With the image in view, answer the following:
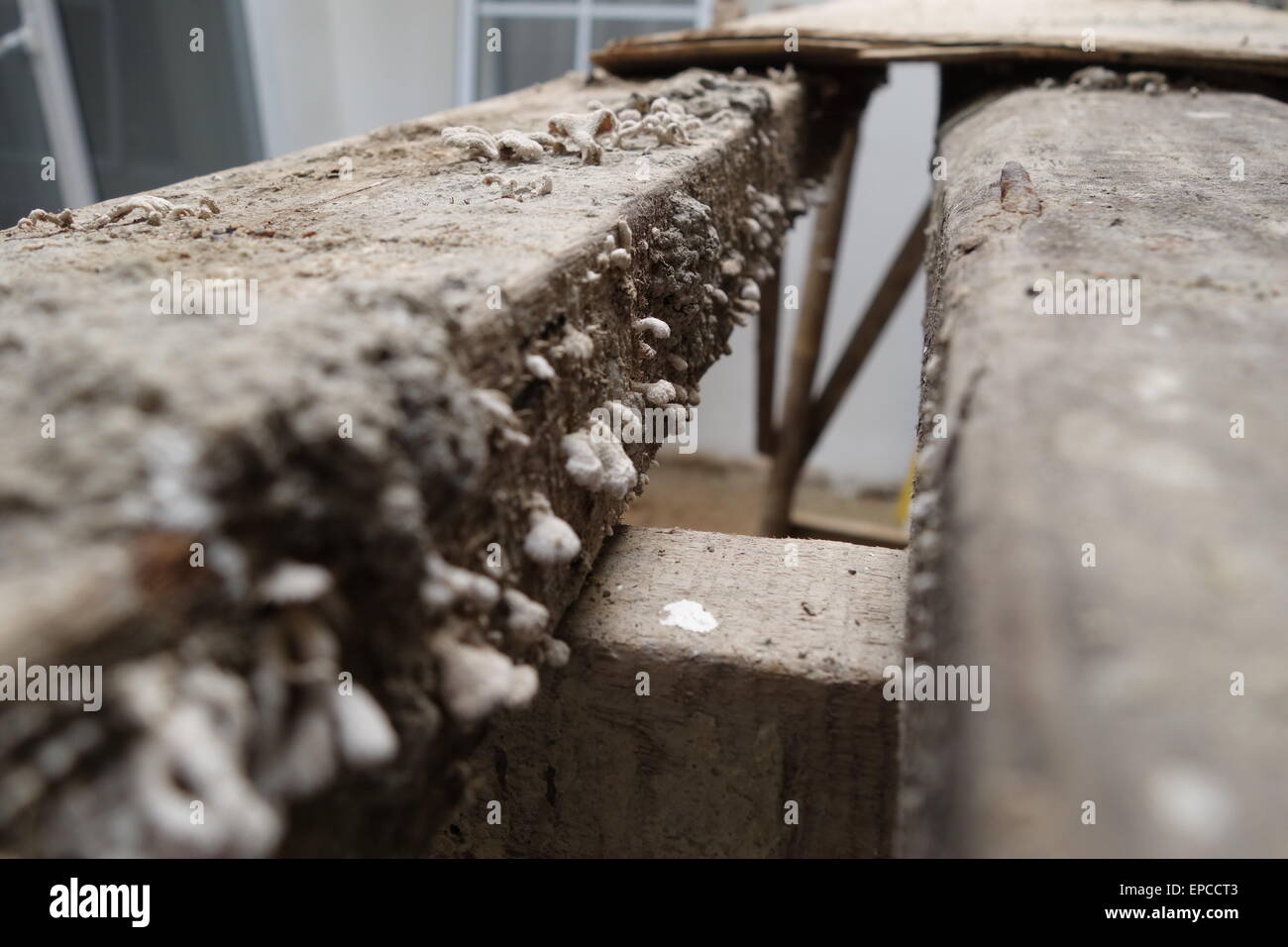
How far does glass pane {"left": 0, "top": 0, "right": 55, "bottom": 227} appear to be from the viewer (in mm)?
3410

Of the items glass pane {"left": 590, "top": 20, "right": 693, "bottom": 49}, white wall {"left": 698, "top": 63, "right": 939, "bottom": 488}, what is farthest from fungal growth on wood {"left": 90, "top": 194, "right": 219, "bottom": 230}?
glass pane {"left": 590, "top": 20, "right": 693, "bottom": 49}

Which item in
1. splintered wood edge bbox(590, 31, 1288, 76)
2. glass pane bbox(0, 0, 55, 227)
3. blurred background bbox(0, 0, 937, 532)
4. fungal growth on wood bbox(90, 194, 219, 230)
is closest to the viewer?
fungal growth on wood bbox(90, 194, 219, 230)

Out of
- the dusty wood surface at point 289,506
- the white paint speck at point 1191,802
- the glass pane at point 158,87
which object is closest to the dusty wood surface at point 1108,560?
the white paint speck at point 1191,802

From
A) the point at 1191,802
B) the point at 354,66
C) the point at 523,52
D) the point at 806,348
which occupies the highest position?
the point at 523,52

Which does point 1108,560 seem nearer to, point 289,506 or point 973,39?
point 289,506

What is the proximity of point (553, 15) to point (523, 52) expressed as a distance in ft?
1.02

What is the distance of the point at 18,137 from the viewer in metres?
3.54

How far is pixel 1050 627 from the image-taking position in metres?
0.58

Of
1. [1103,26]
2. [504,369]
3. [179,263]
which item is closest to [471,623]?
[504,369]

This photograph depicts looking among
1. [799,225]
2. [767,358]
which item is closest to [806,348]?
[767,358]

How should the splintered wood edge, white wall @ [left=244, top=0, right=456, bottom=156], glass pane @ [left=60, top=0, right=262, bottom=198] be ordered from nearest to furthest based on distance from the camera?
the splintered wood edge < glass pane @ [left=60, top=0, right=262, bottom=198] < white wall @ [left=244, top=0, right=456, bottom=156]

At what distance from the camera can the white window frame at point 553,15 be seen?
5859 millimetres

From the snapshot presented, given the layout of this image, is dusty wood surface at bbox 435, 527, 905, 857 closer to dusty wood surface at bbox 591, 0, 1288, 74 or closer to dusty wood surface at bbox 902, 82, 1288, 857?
dusty wood surface at bbox 902, 82, 1288, 857
